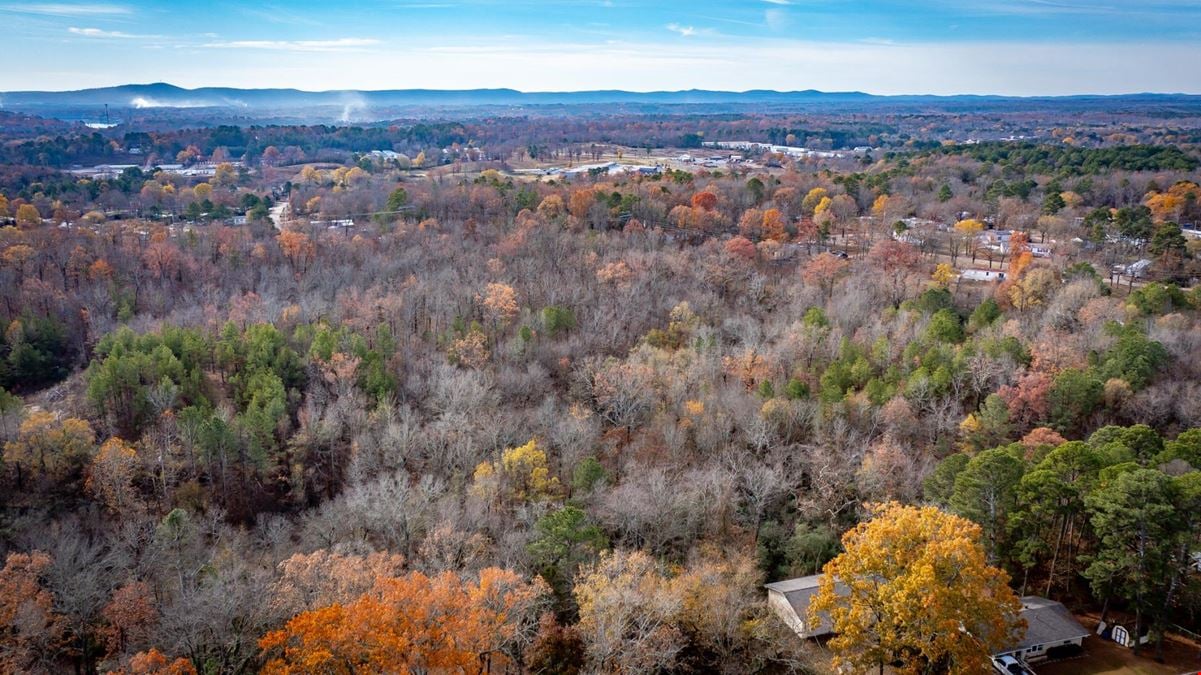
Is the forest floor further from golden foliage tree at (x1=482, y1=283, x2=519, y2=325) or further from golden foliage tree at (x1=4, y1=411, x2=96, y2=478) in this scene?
golden foliage tree at (x1=4, y1=411, x2=96, y2=478)

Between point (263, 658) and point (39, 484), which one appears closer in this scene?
point (263, 658)

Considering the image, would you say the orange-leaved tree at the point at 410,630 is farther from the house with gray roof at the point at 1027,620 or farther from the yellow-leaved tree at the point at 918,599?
the house with gray roof at the point at 1027,620

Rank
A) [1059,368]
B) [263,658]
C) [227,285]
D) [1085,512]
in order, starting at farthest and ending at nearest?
[227,285], [1059,368], [1085,512], [263,658]

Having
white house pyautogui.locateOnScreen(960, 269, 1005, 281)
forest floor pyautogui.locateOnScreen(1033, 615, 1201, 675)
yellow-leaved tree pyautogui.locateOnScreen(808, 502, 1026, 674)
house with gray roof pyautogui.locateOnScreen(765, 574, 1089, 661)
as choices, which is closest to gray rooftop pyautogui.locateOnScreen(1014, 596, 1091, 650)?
house with gray roof pyautogui.locateOnScreen(765, 574, 1089, 661)

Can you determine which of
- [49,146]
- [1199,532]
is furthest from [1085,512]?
[49,146]

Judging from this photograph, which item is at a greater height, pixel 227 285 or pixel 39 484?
pixel 227 285

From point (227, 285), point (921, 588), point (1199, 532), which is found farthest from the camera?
point (227, 285)

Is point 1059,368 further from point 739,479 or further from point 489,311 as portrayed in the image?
point 489,311
